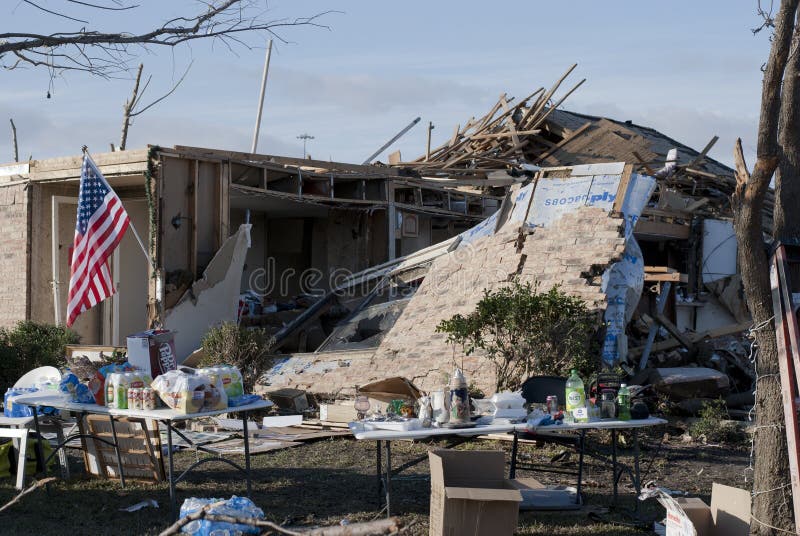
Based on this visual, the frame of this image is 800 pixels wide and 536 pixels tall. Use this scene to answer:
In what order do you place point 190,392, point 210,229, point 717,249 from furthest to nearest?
point 717,249 → point 210,229 → point 190,392

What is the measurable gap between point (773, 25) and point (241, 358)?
9056 millimetres

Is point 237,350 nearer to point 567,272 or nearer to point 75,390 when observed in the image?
point 567,272

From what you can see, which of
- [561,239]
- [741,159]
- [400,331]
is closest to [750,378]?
[561,239]

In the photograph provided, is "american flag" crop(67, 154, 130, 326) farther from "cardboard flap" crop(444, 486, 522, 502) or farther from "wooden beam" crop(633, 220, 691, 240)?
"wooden beam" crop(633, 220, 691, 240)

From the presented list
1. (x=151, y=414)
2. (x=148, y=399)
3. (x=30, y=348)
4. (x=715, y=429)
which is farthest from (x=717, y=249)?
(x=151, y=414)

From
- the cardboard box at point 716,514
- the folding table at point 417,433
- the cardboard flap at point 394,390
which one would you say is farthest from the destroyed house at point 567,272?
the cardboard box at point 716,514

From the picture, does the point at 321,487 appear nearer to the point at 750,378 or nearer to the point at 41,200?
the point at 750,378

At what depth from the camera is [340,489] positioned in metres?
7.78

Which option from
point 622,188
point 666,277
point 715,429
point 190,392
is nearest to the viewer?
point 190,392

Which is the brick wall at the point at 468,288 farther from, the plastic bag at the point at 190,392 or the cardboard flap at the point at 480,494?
the cardboard flap at the point at 480,494

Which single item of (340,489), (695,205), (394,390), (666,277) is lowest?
(340,489)

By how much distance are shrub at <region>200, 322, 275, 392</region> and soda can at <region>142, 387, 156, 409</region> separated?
19.3 ft

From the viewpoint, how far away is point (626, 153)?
2039 cm

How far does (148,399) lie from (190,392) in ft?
1.37
